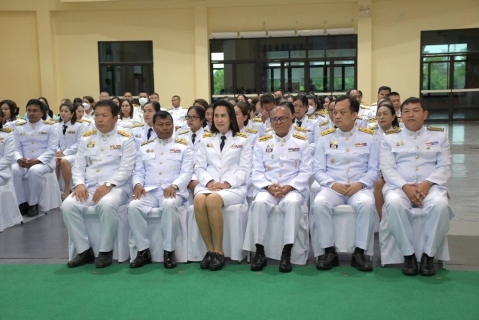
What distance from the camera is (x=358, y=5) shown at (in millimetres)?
16406

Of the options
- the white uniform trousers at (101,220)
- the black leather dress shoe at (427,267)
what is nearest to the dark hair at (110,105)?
the white uniform trousers at (101,220)

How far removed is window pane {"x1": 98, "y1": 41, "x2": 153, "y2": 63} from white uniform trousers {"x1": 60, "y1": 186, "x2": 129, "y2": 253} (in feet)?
44.7

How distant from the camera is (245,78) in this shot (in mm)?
17688

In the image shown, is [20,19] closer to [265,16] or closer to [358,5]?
[265,16]

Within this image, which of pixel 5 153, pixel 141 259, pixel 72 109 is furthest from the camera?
pixel 72 109

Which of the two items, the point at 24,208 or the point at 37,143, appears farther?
the point at 37,143

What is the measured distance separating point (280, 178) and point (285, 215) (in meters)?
0.45

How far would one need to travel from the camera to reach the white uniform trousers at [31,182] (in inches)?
263

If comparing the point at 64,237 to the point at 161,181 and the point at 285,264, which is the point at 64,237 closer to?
the point at 161,181

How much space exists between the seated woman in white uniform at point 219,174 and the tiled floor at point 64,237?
3.55 feet

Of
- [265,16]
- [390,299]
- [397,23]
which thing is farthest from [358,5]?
[390,299]

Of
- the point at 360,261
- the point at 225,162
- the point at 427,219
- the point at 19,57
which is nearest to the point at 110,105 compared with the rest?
the point at 225,162

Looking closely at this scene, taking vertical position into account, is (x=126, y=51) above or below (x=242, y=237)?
above

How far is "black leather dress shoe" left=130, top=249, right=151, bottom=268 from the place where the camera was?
174 inches
